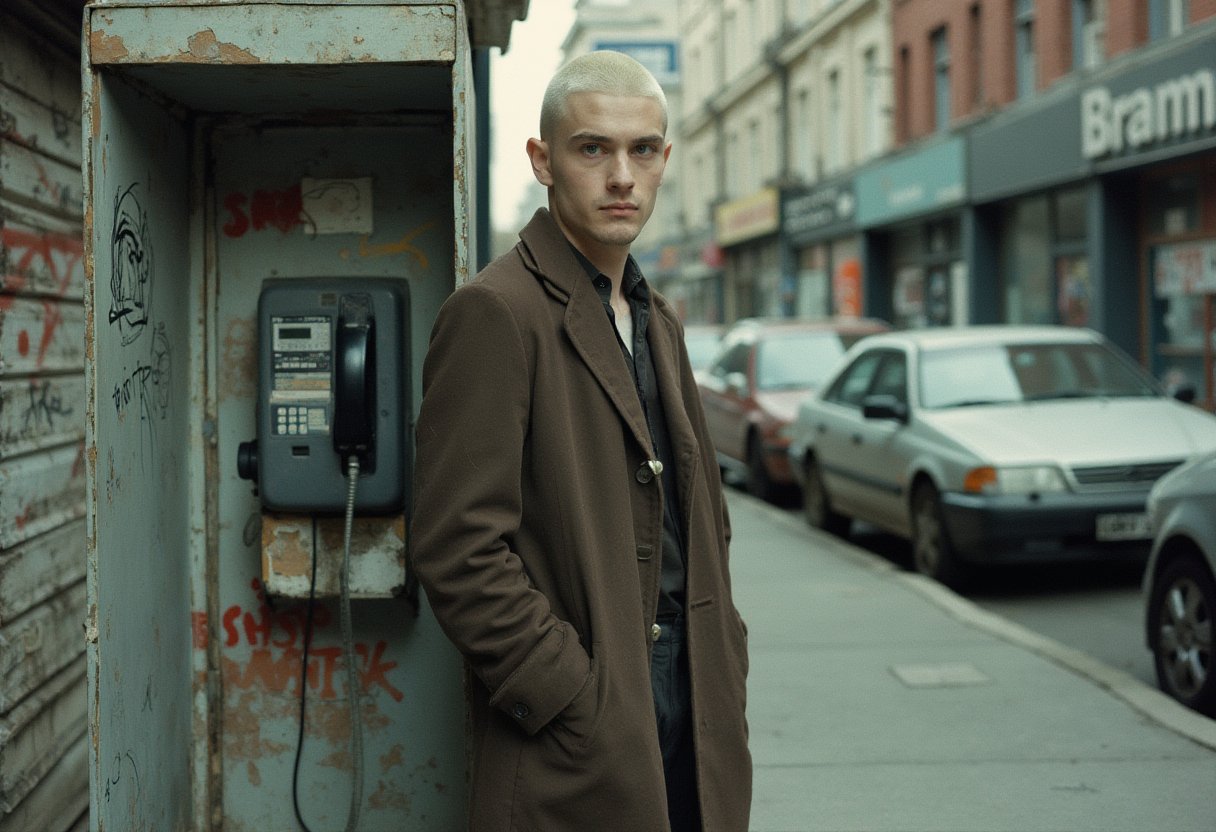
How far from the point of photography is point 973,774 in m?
5.13

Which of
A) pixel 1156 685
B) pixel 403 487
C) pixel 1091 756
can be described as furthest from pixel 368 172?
pixel 1156 685

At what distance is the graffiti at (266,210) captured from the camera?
4.01 meters

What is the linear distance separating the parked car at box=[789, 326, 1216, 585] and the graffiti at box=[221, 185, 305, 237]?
17.5ft

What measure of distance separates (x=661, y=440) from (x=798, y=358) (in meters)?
11.5

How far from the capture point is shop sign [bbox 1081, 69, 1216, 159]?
14.8m

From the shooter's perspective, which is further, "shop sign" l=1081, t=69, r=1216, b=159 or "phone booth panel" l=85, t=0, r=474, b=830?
"shop sign" l=1081, t=69, r=1216, b=159

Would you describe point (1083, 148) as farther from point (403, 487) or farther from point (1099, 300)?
point (403, 487)

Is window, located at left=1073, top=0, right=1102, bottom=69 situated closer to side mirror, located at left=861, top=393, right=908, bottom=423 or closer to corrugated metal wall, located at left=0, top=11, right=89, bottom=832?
side mirror, located at left=861, top=393, right=908, bottom=423

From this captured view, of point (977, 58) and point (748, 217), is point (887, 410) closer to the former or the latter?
point (977, 58)

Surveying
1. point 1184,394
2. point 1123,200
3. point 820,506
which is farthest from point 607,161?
point 1123,200

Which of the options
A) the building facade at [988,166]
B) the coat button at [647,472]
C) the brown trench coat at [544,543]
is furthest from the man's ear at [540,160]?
the building facade at [988,166]

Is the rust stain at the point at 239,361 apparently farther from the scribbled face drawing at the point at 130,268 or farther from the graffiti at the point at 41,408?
the graffiti at the point at 41,408

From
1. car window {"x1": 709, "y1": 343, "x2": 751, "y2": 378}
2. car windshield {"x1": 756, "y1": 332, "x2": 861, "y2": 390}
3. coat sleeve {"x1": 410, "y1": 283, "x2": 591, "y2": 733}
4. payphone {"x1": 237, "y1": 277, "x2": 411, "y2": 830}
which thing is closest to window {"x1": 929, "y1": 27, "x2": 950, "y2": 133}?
car window {"x1": 709, "y1": 343, "x2": 751, "y2": 378}

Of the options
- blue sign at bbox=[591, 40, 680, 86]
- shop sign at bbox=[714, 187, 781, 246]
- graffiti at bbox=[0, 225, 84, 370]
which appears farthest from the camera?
blue sign at bbox=[591, 40, 680, 86]
